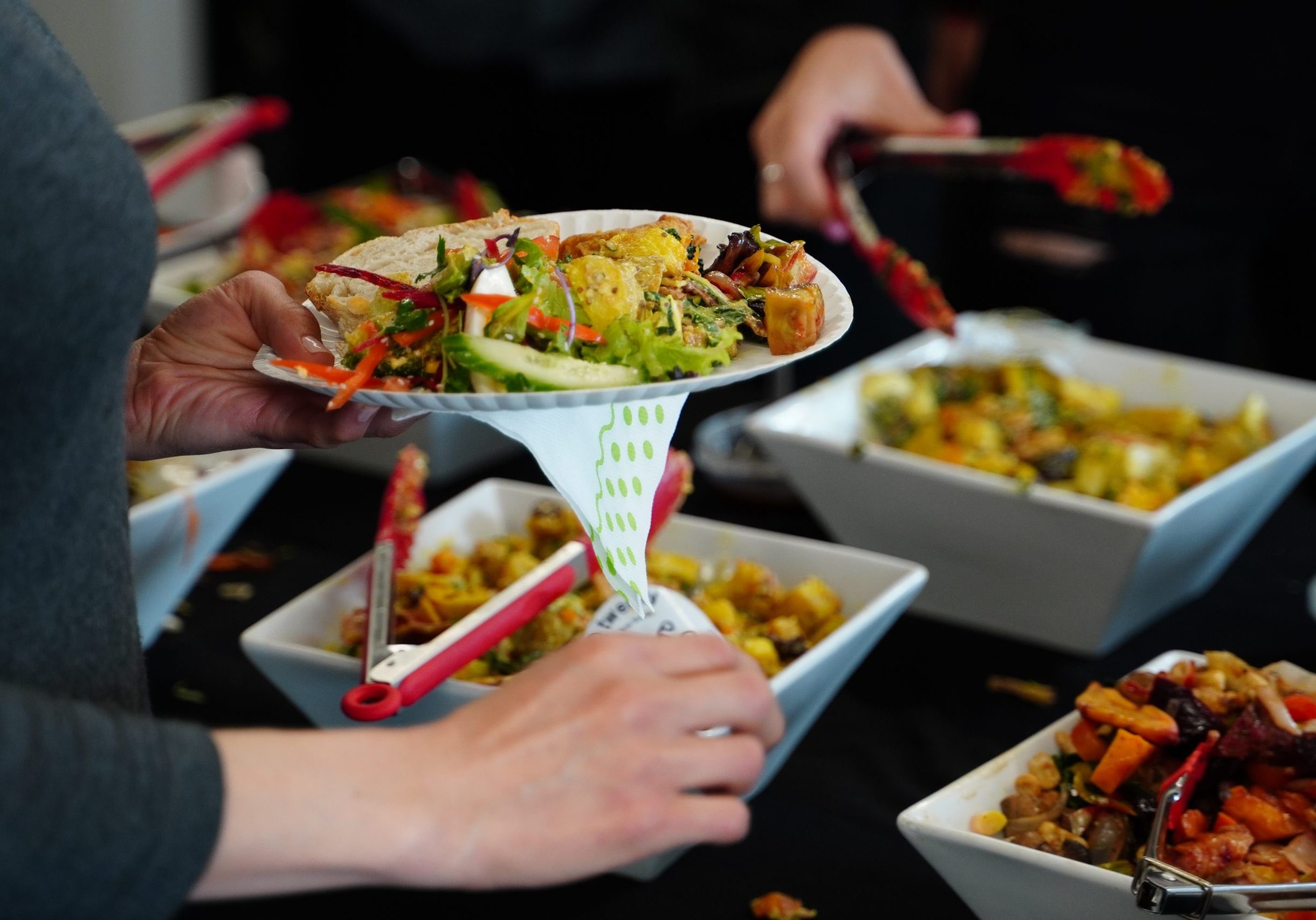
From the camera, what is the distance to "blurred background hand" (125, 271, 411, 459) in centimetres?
106

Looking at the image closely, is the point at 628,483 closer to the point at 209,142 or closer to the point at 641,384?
the point at 641,384

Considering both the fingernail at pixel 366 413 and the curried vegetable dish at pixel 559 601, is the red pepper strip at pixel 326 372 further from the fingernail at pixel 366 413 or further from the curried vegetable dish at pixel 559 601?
the curried vegetable dish at pixel 559 601

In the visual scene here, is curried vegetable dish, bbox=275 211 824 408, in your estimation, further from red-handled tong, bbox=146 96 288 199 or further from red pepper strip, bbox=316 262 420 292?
red-handled tong, bbox=146 96 288 199

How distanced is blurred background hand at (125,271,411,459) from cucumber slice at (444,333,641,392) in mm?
239

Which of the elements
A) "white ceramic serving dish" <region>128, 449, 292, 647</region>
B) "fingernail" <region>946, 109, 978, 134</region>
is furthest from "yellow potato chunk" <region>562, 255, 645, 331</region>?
"fingernail" <region>946, 109, 978, 134</region>

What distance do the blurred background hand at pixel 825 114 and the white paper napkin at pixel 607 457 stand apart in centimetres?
125

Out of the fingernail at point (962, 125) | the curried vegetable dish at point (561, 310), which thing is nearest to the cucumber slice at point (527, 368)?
the curried vegetable dish at point (561, 310)

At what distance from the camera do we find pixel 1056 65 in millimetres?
2771

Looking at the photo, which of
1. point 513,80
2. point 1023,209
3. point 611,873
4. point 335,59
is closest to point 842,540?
point 611,873

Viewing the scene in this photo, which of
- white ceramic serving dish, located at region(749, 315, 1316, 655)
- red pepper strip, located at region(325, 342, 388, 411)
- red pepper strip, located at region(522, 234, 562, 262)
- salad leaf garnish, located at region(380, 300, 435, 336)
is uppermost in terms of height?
red pepper strip, located at region(522, 234, 562, 262)

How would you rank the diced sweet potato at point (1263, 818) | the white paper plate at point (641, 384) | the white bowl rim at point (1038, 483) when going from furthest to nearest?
the white bowl rim at point (1038, 483)
the diced sweet potato at point (1263, 818)
the white paper plate at point (641, 384)

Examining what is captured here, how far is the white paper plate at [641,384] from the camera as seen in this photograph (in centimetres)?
78

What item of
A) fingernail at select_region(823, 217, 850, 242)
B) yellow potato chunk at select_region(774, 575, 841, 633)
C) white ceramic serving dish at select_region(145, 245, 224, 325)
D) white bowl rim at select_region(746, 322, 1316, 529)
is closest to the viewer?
yellow potato chunk at select_region(774, 575, 841, 633)

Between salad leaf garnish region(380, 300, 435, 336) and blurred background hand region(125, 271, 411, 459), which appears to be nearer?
salad leaf garnish region(380, 300, 435, 336)
